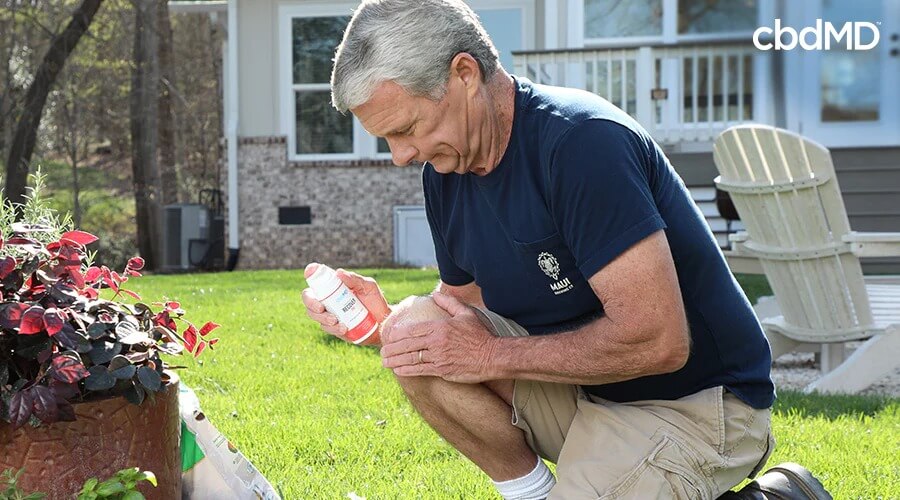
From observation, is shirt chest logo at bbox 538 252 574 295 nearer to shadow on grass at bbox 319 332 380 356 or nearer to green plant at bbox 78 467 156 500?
green plant at bbox 78 467 156 500

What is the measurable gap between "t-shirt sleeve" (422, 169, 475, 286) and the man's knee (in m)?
0.17

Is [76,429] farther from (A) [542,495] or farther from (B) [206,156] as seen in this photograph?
(B) [206,156]

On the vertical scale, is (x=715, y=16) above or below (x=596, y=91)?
above

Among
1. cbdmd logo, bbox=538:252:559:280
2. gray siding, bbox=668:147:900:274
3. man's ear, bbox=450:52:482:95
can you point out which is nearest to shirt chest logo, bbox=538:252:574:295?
cbdmd logo, bbox=538:252:559:280

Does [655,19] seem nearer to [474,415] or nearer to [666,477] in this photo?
[474,415]

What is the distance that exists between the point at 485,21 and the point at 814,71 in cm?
414

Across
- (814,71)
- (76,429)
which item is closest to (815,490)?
(76,429)

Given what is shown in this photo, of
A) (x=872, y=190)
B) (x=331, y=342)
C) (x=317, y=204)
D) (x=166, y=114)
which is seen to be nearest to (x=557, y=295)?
(x=331, y=342)

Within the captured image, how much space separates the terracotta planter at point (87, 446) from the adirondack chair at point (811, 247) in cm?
334

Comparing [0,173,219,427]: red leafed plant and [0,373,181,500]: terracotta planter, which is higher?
[0,173,219,427]: red leafed plant

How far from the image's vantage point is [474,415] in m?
2.60

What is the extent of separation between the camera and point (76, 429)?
2.29 meters

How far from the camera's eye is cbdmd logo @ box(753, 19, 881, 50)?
1145 cm

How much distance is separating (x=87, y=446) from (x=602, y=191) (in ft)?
3.87
